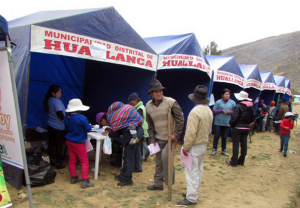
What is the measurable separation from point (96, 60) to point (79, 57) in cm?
101

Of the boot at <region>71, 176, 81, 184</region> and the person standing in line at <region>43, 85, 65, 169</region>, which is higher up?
the person standing in line at <region>43, 85, 65, 169</region>

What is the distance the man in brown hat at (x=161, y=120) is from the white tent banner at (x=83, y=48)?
161cm

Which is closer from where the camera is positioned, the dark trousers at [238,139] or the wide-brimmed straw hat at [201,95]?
the wide-brimmed straw hat at [201,95]

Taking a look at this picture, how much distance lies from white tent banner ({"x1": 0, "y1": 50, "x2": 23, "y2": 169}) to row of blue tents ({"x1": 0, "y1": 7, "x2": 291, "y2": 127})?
45.2 inches

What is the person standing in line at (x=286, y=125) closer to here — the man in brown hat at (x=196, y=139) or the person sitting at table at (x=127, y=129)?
the man in brown hat at (x=196, y=139)

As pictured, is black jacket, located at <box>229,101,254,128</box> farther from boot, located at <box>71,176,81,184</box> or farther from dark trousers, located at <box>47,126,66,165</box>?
dark trousers, located at <box>47,126,66,165</box>

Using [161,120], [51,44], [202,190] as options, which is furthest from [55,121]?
[202,190]

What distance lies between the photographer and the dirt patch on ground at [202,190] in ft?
11.1

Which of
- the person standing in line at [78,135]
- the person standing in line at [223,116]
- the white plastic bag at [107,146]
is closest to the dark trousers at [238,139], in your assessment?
the person standing in line at [223,116]

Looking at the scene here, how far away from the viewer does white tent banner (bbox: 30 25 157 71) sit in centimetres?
378

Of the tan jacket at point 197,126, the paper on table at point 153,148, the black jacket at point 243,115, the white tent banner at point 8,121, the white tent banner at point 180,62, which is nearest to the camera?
the white tent banner at point 8,121

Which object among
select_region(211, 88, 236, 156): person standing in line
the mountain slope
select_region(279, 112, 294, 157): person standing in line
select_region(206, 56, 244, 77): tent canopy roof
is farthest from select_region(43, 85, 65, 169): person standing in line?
the mountain slope

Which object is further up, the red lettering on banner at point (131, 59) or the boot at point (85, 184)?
the red lettering on banner at point (131, 59)

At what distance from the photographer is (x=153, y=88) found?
352 cm
